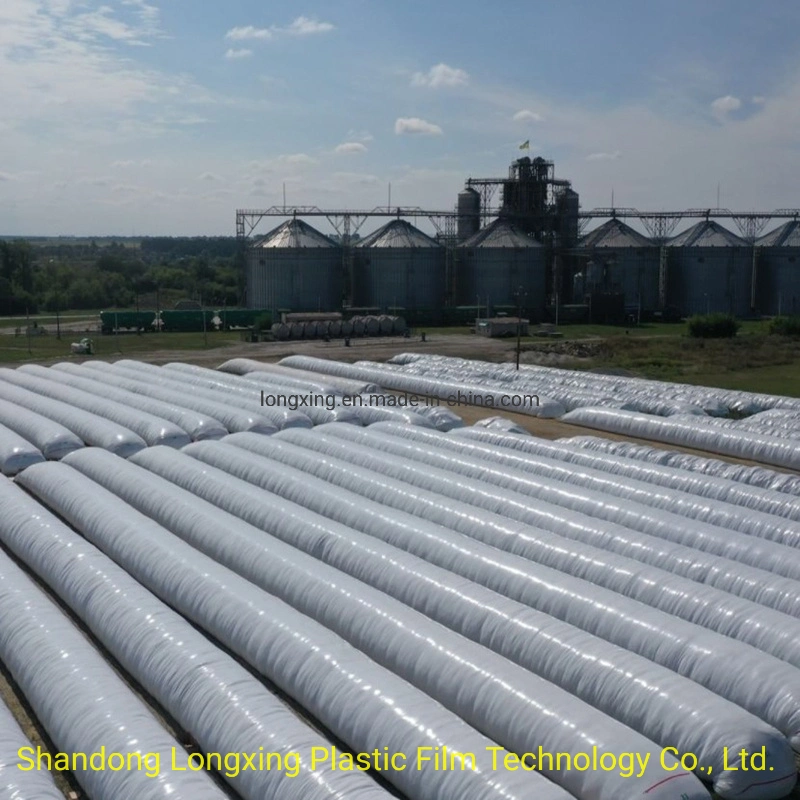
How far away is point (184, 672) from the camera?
440 inches

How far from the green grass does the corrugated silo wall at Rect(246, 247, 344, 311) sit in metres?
7.86

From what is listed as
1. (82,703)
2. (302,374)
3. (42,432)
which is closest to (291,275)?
(302,374)

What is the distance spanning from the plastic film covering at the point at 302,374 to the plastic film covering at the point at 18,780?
23985mm

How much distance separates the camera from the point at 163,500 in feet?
60.0

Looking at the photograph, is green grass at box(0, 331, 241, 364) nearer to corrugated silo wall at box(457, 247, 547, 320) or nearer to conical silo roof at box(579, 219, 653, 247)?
corrugated silo wall at box(457, 247, 547, 320)

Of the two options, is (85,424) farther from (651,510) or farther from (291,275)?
(291,275)

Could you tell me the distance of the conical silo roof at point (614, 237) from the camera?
79.9 meters

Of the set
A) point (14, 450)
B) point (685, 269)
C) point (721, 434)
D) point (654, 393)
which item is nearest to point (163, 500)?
point (14, 450)

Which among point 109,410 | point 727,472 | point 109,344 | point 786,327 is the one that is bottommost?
point 727,472

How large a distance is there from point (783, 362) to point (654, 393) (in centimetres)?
1816

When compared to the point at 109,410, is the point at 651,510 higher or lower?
lower

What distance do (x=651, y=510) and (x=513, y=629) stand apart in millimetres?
6089

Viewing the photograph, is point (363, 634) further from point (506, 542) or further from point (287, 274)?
point (287, 274)

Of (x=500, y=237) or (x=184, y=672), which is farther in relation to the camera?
(x=500, y=237)
